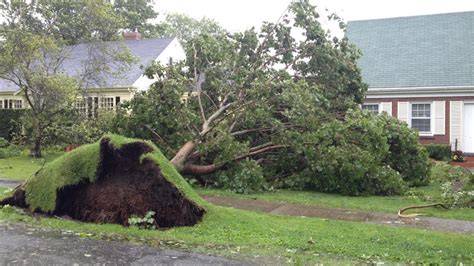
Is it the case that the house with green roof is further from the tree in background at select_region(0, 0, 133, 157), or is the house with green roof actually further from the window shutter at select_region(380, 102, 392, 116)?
the tree in background at select_region(0, 0, 133, 157)

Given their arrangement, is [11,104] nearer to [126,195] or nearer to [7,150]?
[7,150]

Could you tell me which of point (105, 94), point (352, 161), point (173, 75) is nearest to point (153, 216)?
point (352, 161)

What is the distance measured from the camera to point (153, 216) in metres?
6.92

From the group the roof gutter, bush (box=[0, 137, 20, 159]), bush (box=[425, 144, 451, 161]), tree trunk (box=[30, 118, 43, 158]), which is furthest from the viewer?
bush (box=[0, 137, 20, 159])

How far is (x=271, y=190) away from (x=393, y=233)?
4.48 m

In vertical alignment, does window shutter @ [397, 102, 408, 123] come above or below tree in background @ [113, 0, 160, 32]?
below

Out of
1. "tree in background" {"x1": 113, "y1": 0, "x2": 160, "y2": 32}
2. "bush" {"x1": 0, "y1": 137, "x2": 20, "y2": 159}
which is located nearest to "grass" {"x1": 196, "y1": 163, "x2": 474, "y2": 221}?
"bush" {"x1": 0, "y1": 137, "x2": 20, "y2": 159}

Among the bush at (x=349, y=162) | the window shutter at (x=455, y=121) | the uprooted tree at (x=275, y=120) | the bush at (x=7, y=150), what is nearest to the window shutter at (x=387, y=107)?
the window shutter at (x=455, y=121)

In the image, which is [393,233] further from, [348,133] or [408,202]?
[348,133]

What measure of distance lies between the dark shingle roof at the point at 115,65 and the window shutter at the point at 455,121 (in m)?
13.4

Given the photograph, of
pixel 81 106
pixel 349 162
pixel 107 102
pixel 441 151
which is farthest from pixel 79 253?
pixel 107 102

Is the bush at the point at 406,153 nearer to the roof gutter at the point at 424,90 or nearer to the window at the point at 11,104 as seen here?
the roof gutter at the point at 424,90

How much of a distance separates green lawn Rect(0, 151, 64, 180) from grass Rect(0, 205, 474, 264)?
6.38 m

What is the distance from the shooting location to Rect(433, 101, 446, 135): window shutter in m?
18.5
